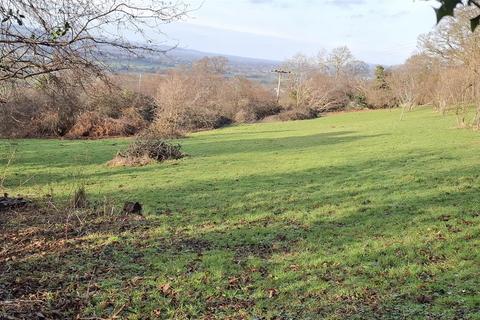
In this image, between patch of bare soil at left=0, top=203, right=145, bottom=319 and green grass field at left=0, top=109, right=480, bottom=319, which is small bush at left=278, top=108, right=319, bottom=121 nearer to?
green grass field at left=0, top=109, right=480, bottom=319

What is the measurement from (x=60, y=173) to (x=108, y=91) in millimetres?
13248

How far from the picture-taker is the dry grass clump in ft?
72.4

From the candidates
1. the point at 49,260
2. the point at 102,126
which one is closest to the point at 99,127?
the point at 102,126

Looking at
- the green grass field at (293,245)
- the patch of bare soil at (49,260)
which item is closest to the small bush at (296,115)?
the green grass field at (293,245)

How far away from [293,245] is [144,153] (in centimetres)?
1534

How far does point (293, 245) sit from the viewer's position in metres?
8.36

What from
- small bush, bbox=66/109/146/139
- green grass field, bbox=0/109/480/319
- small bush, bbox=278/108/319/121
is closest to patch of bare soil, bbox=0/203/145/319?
green grass field, bbox=0/109/480/319

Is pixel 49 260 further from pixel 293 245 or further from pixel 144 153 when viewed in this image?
pixel 144 153

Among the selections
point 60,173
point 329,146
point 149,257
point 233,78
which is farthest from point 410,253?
point 233,78

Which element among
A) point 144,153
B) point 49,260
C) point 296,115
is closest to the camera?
point 49,260

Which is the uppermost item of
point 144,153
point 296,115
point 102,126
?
point 296,115

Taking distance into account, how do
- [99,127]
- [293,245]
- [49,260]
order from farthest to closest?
1. [99,127]
2. [293,245]
3. [49,260]

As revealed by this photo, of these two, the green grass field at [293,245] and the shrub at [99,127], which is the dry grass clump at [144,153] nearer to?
the green grass field at [293,245]

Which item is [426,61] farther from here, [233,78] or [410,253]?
[410,253]
